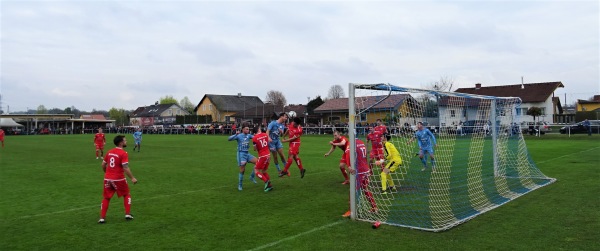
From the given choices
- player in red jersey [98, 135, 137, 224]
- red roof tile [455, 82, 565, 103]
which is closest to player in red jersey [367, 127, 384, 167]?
player in red jersey [98, 135, 137, 224]

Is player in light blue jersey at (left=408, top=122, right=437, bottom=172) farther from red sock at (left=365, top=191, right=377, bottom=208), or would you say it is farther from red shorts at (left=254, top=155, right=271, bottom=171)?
red sock at (left=365, top=191, right=377, bottom=208)

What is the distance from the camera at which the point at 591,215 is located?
7.78 meters

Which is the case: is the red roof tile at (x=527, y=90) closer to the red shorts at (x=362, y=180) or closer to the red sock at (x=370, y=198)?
the red shorts at (x=362, y=180)

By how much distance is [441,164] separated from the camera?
16.2 metres

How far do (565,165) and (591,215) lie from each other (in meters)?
9.32

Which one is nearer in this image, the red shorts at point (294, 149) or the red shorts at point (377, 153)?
the red shorts at point (377, 153)

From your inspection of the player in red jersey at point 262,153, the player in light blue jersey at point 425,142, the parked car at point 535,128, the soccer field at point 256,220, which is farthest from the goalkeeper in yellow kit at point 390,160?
the parked car at point 535,128

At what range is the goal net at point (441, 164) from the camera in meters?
8.29

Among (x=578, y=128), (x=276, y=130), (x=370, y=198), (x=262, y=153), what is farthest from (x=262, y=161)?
(x=578, y=128)

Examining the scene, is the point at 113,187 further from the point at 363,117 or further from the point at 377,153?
the point at 377,153

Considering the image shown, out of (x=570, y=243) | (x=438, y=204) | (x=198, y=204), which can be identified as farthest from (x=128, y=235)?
(x=570, y=243)

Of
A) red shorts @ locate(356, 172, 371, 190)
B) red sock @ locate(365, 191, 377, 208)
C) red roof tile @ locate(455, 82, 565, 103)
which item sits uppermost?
red roof tile @ locate(455, 82, 565, 103)

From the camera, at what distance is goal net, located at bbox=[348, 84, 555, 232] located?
27.2 feet

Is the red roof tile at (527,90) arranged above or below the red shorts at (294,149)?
above
